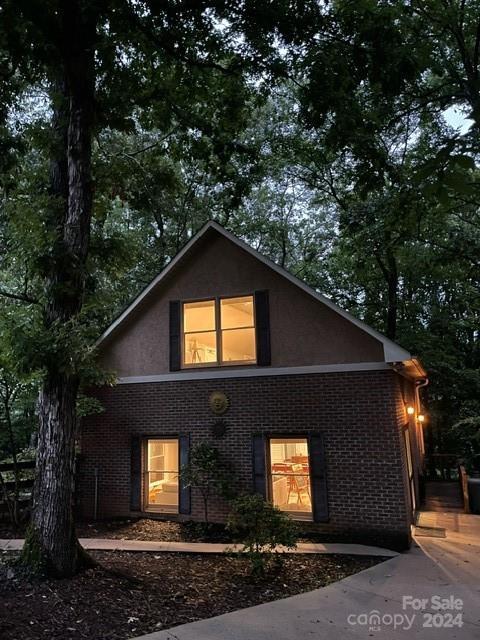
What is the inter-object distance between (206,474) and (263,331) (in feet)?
10.3

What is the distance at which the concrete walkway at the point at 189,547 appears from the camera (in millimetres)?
7594

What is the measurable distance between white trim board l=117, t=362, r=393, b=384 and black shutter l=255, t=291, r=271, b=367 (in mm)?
205

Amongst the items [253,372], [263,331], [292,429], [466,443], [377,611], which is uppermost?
[263,331]

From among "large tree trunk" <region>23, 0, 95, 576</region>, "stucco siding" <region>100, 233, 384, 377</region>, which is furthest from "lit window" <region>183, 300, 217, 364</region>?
"large tree trunk" <region>23, 0, 95, 576</region>

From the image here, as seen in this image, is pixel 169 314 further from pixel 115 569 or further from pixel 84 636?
pixel 84 636

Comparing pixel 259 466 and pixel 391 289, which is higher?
pixel 391 289

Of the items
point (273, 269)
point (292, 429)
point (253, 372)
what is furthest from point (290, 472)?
point (273, 269)

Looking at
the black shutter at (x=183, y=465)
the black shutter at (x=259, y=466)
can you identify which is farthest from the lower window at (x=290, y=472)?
the black shutter at (x=183, y=465)

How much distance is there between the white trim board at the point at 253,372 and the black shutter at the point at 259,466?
133 cm

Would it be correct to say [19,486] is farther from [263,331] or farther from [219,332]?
[263,331]

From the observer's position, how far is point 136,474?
10109mm

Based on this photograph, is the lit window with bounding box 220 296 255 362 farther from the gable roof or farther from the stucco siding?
the gable roof

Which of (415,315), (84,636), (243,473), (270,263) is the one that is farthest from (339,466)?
(415,315)

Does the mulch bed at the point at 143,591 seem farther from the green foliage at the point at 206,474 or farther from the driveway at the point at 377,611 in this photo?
the green foliage at the point at 206,474
